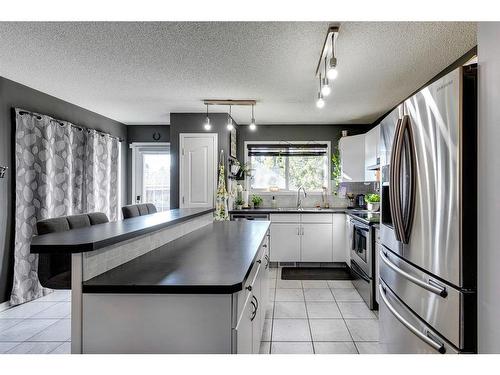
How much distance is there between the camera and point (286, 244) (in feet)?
15.8

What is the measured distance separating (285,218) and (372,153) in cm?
156

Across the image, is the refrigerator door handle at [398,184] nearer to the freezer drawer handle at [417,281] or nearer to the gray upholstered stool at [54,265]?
the freezer drawer handle at [417,281]

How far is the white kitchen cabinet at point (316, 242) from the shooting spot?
15.7ft

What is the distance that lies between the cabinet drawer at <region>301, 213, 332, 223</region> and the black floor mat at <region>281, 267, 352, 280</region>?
0.73m

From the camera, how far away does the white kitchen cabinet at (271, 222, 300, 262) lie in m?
4.82

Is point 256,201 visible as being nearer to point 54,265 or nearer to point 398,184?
point 54,265

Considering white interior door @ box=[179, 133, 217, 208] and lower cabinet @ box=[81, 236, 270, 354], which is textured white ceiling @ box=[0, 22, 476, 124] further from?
lower cabinet @ box=[81, 236, 270, 354]

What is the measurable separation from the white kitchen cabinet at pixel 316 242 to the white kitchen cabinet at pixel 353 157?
87 centimetres

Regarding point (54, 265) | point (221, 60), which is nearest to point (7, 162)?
point (54, 265)

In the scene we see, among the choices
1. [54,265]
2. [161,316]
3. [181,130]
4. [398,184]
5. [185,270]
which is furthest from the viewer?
[181,130]

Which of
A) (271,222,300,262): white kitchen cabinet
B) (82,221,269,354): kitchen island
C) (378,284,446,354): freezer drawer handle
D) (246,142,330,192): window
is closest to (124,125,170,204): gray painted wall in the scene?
(246,142,330,192): window

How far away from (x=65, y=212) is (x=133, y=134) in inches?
94.0

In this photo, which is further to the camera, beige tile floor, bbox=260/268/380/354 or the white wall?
beige tile floor, bbox=260/268/380/354
